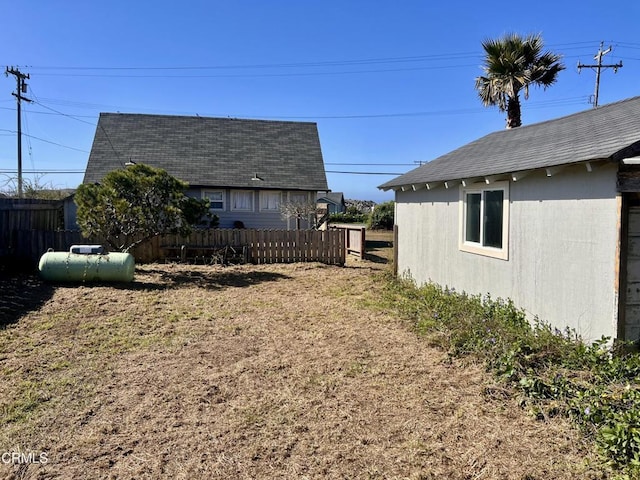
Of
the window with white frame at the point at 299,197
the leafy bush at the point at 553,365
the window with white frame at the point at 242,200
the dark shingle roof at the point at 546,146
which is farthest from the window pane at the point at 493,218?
the window with white frame at the point at 242,200

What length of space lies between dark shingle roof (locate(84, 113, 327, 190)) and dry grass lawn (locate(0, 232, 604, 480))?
11679 millimetres

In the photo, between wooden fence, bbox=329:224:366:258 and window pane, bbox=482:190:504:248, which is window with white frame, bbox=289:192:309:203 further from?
window pane, bbox=482:190:504:248

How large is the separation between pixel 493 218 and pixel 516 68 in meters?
12.7

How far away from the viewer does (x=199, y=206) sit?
37.2 feet

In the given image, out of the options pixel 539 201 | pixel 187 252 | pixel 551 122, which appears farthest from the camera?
pixel 187 252

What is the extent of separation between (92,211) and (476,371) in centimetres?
931

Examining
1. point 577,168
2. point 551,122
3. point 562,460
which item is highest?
point 551,122

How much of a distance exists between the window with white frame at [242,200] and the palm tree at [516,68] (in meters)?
10.8

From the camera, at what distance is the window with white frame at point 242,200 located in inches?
716

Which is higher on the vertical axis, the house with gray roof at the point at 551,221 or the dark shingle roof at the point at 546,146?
the dark shingle roof at the point at 546,146

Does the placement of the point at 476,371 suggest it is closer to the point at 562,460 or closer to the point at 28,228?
the point at 562,460

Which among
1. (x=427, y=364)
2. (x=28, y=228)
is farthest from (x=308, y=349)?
(x=28, y=228)

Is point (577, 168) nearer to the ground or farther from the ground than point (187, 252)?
farther from the ground

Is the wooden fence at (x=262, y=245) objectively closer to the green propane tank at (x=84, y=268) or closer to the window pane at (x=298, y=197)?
the green propane tank at (x=84, y=268)
